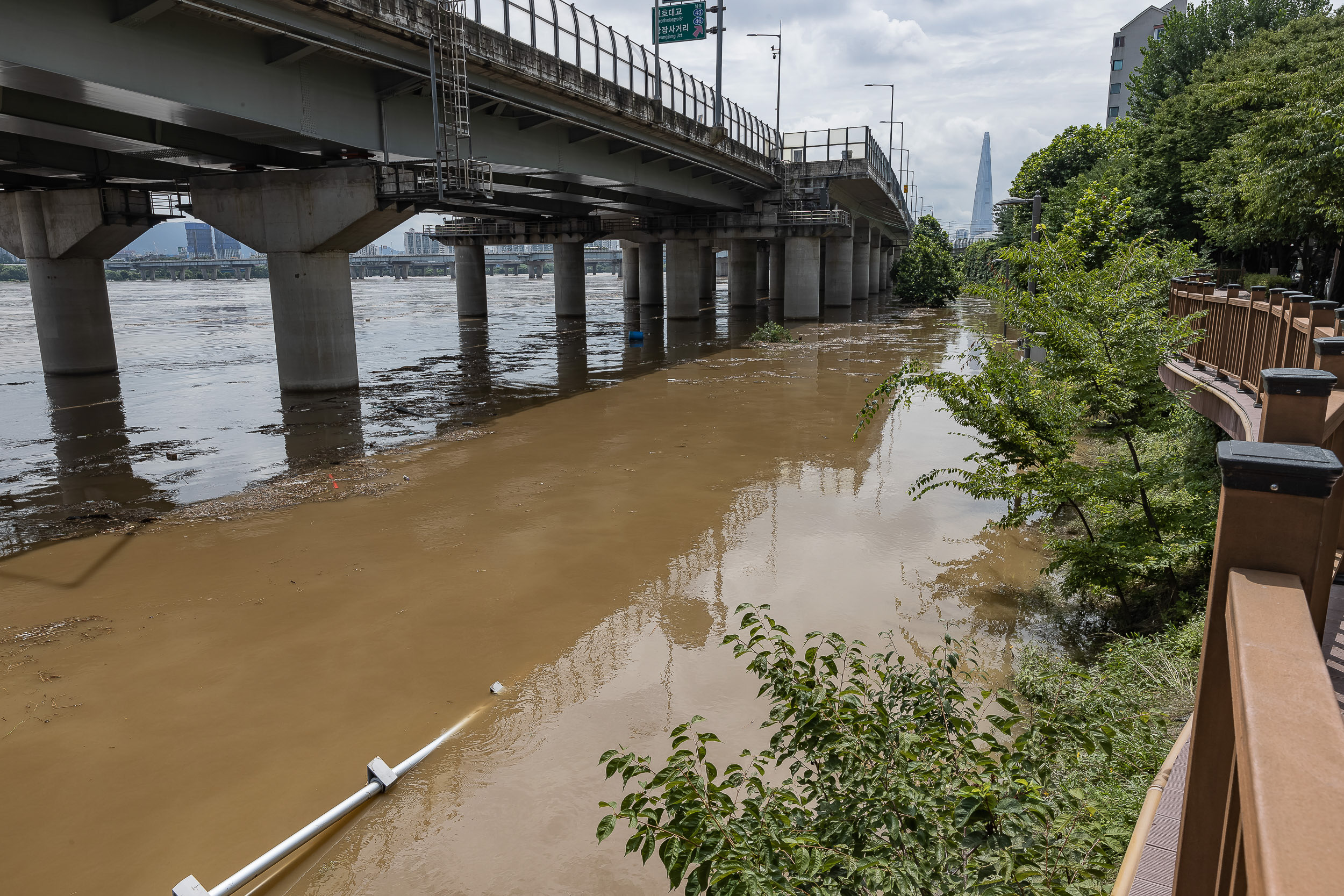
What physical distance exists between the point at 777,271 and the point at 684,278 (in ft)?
94.1

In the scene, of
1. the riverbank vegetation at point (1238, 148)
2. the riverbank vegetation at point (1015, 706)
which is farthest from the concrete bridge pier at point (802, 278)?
the riverbank vegetation at point (1015, 706)

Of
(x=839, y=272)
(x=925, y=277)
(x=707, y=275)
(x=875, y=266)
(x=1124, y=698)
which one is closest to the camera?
(x=1124, y=698)

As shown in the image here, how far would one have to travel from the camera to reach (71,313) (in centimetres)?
2753

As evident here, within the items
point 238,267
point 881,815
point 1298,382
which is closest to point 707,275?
point 1298,382

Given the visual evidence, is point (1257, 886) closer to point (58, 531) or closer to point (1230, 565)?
point (1230, 565)

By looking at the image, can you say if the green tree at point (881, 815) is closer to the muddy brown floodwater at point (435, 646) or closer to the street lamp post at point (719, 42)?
the muddy brown floodwater at point (435, 646)

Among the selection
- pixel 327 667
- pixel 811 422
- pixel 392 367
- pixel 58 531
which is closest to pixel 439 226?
pixel 392 367

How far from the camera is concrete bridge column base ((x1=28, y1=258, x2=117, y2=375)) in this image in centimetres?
2697

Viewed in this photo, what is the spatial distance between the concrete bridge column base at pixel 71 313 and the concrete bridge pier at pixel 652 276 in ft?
131

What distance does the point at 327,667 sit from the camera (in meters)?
8.30

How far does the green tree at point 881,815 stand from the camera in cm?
328

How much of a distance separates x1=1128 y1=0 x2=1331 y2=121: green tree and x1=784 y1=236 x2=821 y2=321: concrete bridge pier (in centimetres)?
1807

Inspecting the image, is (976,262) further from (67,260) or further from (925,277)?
(67,260)

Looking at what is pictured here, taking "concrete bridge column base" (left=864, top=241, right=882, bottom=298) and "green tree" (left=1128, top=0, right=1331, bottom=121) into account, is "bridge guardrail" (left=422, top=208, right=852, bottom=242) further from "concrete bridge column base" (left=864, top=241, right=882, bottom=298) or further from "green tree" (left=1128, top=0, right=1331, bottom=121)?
"concrete bridge column base" (left=864, top=241, right=882, bottom=298)
